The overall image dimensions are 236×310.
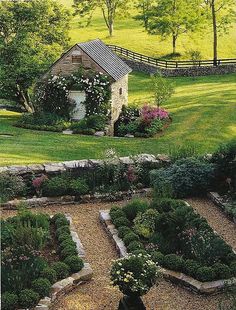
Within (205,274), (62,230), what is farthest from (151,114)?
(205,274)

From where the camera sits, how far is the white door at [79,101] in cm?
3406

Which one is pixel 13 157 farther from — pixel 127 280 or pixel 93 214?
pixel 127 280

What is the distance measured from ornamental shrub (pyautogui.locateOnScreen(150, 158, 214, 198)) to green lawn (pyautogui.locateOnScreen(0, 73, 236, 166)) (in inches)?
193

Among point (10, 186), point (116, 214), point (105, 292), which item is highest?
point (10, 186)

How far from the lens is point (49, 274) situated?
12547 mm

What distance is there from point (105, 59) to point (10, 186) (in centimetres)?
1853

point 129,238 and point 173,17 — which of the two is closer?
point 129,238

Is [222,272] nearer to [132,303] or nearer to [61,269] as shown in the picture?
[132,303]

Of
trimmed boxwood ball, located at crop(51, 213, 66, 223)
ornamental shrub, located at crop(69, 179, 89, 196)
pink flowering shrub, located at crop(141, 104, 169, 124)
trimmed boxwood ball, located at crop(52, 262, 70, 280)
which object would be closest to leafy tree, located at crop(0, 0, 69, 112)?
pink flowering shrub, located at crop(141, 104, 169, 124)

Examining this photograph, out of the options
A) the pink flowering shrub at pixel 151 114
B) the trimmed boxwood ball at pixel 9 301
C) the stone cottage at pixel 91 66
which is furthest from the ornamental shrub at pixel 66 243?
the stone cottage at pixel 91 66

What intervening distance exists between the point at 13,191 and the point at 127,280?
301 inches

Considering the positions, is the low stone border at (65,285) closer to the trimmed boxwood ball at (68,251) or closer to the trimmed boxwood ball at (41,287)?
the trimmed boxwood ball at (41,287)

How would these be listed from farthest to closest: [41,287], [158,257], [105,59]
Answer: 1. [105,59]
2. [158,257]
3. [41,287]

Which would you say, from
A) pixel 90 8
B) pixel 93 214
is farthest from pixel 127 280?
pixel 90 8
